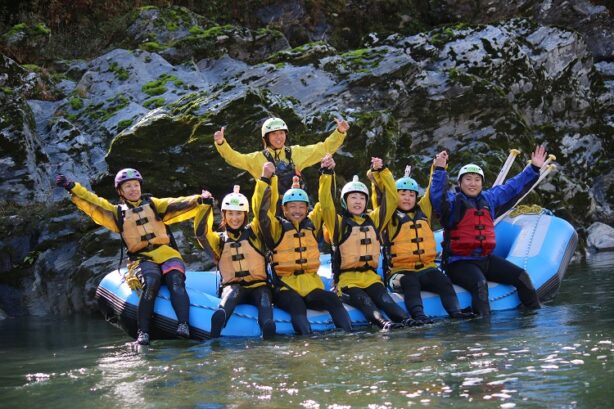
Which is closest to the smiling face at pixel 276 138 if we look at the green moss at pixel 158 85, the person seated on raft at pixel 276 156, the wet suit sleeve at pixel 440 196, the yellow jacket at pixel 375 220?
the person seated on raft at pixel 276 156

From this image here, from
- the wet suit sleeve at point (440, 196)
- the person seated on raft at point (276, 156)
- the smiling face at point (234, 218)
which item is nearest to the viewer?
the smiling face at point (234, 218)

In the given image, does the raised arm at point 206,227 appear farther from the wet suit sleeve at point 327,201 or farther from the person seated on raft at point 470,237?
the person seated on raft at point 470,237

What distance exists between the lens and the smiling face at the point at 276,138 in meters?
8.89

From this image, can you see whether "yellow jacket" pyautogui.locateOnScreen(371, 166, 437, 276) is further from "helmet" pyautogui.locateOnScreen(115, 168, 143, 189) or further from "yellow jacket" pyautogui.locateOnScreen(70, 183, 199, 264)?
"helmet" pyautogui.locateOnScreen(115, 168, 143, 189)

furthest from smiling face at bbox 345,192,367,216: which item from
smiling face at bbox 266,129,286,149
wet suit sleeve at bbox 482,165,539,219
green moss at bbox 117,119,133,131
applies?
green moss at bbox 117,119,133,131

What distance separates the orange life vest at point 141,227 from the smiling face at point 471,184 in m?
3.06

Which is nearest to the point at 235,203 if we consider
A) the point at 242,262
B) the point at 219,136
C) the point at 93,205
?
the point at 242,262

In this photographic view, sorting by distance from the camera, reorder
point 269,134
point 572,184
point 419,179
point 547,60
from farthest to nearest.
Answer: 1. point 547,60
2. point 572,184
3. point 419,179
4. point 269,134

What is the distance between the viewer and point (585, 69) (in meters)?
18.1

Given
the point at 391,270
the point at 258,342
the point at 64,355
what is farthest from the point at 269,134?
the point at 64,355

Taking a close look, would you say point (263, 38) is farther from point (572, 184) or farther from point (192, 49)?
point (572, 184)

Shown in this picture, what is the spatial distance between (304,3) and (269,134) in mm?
10696

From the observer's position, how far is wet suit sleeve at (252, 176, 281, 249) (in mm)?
7832

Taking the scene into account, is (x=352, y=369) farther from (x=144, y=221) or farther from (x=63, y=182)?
(x=63, y=182)
